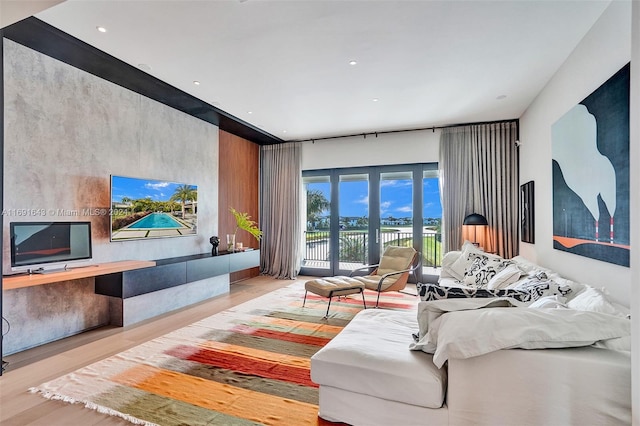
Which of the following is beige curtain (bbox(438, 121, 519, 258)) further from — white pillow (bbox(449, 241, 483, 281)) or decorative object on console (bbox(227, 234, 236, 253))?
decorative object on console (bbox(227, 234, 236, 253))

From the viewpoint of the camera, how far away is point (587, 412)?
130cm

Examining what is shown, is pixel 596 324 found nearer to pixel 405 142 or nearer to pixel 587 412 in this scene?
pixel 587 412

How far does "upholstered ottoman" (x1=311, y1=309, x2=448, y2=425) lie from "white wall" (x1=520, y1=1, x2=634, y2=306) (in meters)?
1.52

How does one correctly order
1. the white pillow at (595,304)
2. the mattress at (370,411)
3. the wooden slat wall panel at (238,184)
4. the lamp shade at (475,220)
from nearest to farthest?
the mattress at (370,411), the white pillow at (595,304), the lamp shade at (475,220), the wooden slat wall panel at (238,184)

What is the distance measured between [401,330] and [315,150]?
4841 millimetres

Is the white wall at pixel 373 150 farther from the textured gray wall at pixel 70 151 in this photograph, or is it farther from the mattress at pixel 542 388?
the mattress at pixel 542 388

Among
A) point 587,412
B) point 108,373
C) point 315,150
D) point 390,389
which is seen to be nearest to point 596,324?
point 587,412

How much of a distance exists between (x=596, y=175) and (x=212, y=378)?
3.21 m

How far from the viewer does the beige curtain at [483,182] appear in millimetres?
5000

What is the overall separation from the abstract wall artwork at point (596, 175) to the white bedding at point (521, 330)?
907mm

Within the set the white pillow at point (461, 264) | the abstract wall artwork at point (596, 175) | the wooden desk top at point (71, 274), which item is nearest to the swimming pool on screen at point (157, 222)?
the wooden desk top at point (71, 274)

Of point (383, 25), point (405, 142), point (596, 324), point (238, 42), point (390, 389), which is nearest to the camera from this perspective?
point (596, 324)

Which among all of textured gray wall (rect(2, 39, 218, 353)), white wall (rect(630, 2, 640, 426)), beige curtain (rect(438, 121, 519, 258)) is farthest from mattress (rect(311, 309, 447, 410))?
beige curtain (rect(438, 121, 519, 258))

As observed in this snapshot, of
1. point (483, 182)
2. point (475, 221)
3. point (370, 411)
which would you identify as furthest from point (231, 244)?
point (483, 182)
